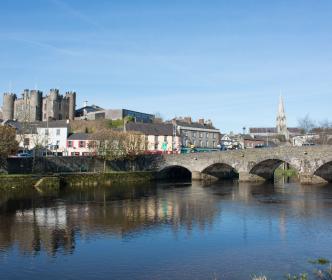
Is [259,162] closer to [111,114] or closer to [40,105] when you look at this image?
[111,114]

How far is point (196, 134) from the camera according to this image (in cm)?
9631

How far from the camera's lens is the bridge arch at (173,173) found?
66188 millimetres

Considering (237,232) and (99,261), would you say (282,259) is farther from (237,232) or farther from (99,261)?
(99,261)

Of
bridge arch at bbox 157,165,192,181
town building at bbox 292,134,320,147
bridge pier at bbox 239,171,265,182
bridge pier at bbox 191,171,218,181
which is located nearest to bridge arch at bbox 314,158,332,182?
bridge pier at bbox 239,171,265,182

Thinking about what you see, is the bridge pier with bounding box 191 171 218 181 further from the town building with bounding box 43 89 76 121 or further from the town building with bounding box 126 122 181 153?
the town building with bounding box 43 89 76 121

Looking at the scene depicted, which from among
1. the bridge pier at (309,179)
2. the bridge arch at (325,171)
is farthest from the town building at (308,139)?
the bridge pier at (309,179)

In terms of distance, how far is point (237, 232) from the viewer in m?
23.0

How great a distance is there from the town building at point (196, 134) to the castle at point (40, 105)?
105 ft

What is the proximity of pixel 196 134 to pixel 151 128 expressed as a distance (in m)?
14.3

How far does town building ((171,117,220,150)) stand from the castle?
1260 inches

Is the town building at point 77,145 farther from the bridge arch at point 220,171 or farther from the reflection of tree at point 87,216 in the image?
the reflection of tree at point 87,216

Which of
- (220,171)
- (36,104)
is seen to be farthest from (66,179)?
(36,104)

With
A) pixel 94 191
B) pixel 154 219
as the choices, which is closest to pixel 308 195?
pixel 154 219

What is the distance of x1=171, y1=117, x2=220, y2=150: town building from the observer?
9188cm
